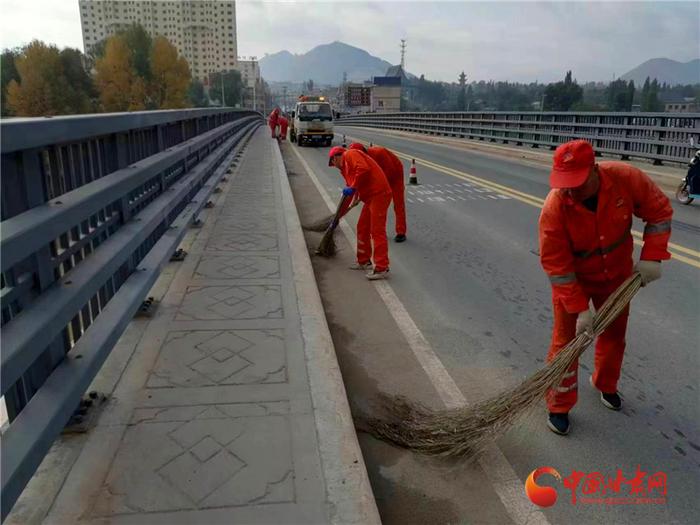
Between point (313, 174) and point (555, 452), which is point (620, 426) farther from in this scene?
point (313, 174)

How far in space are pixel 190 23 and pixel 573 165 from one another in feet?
659

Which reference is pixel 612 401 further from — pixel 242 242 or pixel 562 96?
pixel 562 96

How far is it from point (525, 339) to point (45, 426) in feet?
11.6

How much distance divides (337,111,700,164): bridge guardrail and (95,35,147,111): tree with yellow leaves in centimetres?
8963

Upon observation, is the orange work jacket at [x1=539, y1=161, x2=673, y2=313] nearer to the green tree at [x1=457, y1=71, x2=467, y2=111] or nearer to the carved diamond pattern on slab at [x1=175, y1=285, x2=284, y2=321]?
the carved diamond pattern on slab at [x1=175, y1=285, x2=284, y2=321]

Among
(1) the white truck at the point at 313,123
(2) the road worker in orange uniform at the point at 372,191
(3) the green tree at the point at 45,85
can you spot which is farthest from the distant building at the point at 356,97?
(2) the road worker in orange uniform at the point at 372,191

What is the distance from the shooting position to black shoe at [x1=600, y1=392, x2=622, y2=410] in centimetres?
360

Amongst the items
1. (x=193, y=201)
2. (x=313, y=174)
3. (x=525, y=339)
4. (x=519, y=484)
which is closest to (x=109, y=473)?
(x=519, y=484)

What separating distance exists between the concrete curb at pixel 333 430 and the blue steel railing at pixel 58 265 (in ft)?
3.76

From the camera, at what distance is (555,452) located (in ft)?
10.4

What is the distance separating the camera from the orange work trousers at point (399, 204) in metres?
7.73

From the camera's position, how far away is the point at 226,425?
9.67 feet

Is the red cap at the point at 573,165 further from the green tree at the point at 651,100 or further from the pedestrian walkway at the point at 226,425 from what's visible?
the green tree at the point at 651,100

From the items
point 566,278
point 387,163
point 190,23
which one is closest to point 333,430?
point 566,278
